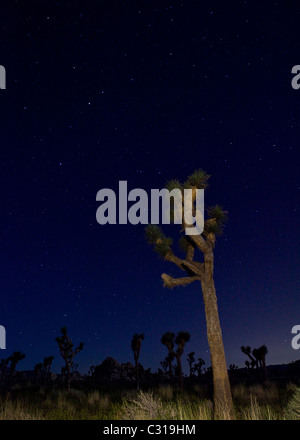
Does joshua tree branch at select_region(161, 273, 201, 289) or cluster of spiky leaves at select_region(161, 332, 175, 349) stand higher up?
joshua tree branch at select_region(161, 273, 201, 289)

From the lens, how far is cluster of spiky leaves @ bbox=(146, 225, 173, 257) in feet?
39.8

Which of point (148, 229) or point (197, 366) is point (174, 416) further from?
point (197, 366)

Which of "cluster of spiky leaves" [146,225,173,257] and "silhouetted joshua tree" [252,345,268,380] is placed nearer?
"cluster of spiky leaves" [146,225,173,257]

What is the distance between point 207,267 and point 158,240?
2382 mm

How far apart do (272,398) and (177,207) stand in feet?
39.5

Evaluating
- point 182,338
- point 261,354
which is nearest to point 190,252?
point 182,338

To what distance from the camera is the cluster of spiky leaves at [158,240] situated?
1214 cm

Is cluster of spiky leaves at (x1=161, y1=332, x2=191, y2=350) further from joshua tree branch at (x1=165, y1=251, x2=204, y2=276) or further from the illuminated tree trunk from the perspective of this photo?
the illuminated tree trunk

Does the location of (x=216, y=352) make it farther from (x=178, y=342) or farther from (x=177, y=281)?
(x=178, y=342)

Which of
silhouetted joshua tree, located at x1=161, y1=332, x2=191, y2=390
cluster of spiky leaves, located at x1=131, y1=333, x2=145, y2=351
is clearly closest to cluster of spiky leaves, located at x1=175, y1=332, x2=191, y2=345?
silhouetted joshua tree, located at x1=161, y1=332, x2=191, y2=390

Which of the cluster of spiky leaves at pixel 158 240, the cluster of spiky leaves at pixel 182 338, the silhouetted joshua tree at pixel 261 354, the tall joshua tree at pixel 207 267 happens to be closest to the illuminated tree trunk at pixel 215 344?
the tall joshua tree at pixel 207 267

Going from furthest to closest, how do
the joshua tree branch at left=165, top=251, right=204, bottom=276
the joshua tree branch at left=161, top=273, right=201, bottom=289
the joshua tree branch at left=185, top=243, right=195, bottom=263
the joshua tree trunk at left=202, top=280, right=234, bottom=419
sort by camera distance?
the joshua tree branch at left=185, top=243, right=195, bottom=263 < the joshua tree branch at left=161, top=273, right=201, bottom=289 < the joshua tree branch at left=165, top=251, right=204, bottom=276 < the joshua tree trunk at left=202, top=280, right=234, bottom=419
